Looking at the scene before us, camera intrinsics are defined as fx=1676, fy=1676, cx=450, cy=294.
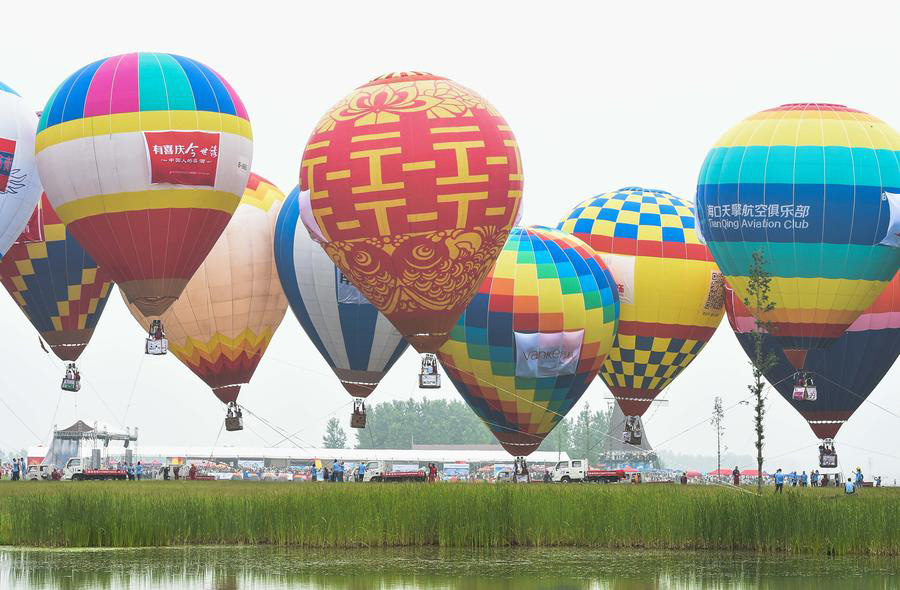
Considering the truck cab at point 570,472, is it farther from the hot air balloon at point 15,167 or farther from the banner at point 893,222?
the hot air balloon at point 15,167

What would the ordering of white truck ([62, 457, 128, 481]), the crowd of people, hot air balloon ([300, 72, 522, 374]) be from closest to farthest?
→ 1. hot air balloon ([300, 72, 522, 374])
2. white truck ([62, 457, 128, 481])
3. the crowd of people

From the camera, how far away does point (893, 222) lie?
38.8 meters

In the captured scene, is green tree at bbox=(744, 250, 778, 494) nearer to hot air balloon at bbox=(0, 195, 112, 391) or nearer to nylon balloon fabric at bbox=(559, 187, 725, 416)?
nylon balloon fabric at bbox=(559, 187, 725, 416)

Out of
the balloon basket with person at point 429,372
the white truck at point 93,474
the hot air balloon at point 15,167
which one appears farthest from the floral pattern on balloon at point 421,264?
the white truck at point 93,474

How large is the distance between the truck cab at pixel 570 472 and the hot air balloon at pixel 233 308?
9.48 meters

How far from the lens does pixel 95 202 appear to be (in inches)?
1475

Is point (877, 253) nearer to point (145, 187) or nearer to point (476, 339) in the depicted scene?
point (476, 339)

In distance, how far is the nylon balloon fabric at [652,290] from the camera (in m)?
45.0

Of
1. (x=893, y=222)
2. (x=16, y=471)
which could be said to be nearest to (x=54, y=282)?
(x=16, y=471)

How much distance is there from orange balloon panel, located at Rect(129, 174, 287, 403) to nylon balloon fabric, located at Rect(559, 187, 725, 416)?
342 inches

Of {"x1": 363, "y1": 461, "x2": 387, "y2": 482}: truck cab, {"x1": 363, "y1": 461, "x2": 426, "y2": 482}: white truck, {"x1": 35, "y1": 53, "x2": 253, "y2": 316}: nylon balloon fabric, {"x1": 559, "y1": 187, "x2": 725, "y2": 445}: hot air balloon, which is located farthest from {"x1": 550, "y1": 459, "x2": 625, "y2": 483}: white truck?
{"x1": 35, "y1": 53, "x2": 253, "y2": 316}: nylon balloon fabric

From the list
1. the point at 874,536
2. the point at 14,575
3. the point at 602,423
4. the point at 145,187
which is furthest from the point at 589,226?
the point at 602,423

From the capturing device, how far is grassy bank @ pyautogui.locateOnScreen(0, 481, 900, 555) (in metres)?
26.8

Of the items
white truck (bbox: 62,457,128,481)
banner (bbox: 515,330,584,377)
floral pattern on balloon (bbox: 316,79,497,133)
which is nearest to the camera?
floral pattern on balloon (bbox: 316,79,497,133)
